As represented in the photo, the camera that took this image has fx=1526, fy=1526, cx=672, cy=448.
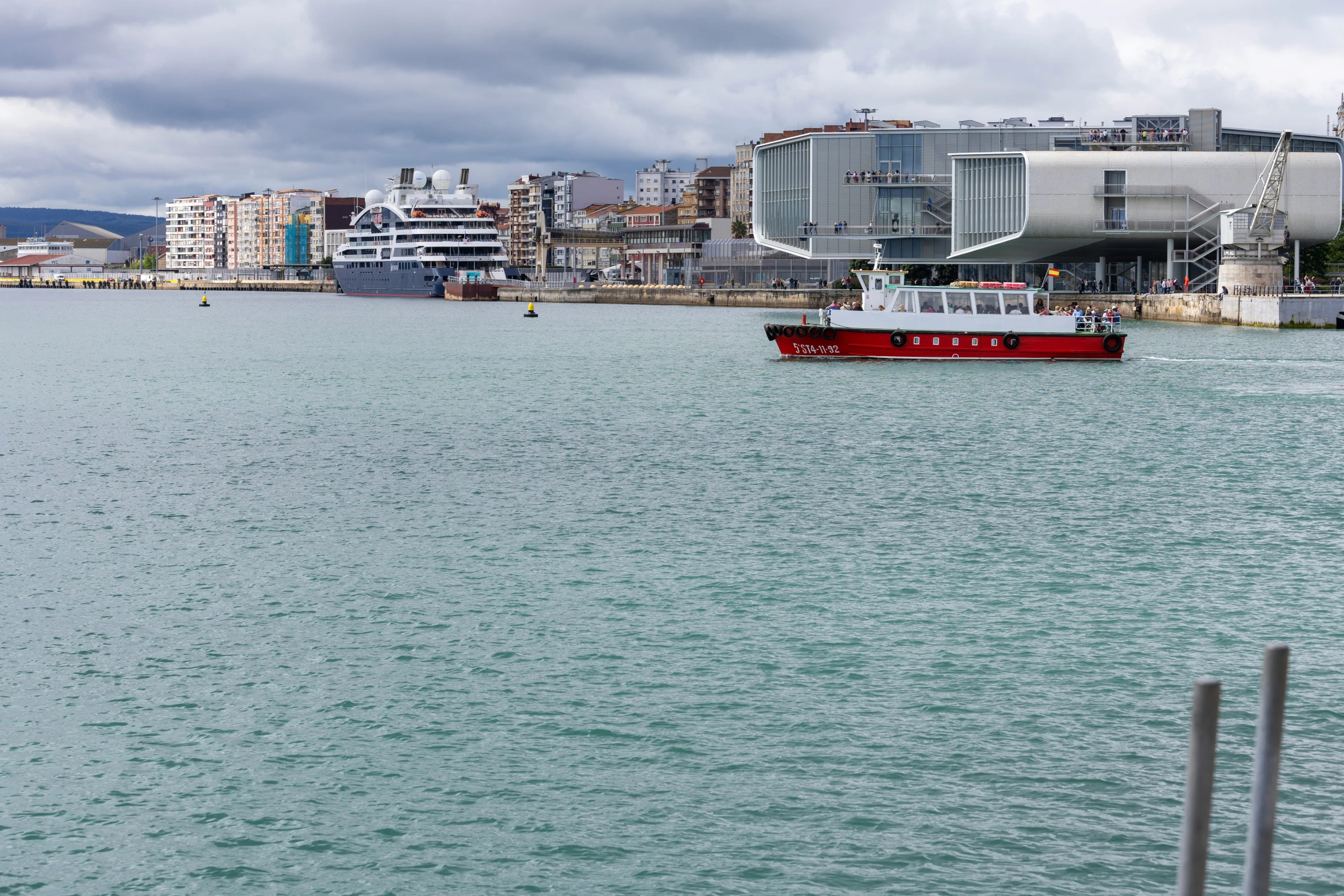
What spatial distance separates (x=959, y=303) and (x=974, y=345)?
1.69 meters

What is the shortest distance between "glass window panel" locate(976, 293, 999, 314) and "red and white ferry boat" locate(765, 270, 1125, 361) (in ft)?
0.07

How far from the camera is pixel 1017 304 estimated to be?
182 ft

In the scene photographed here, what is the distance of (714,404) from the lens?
42469 mm

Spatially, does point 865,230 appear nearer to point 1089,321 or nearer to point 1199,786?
point 1089,321

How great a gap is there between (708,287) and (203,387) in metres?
108

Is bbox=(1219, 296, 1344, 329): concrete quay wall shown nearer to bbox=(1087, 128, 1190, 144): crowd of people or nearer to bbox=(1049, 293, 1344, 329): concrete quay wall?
bbox=(1049, 293, 1344, 329): concrete quay wall

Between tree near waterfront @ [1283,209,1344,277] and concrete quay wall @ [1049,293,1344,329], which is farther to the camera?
tree near waterfront @ [1283,209,1344,277]

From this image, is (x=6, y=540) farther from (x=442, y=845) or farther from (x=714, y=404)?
(x=714, y=404)

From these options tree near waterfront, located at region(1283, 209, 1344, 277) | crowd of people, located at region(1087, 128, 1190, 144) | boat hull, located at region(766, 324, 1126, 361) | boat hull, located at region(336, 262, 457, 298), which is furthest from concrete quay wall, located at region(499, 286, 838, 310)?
boat hull, located at region(766, 324, 1126, 361)

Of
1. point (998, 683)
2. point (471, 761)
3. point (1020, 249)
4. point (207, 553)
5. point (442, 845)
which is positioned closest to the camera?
point (442, 845)

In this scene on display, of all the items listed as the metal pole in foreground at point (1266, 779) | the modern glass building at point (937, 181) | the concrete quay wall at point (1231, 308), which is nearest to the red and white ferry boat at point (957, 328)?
the concrete quay wall at point (1231, 308)

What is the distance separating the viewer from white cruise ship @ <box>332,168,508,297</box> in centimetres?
15938

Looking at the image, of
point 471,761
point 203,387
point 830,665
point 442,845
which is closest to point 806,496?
point 830,665

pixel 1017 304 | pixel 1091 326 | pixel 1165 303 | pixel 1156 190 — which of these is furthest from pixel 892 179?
pixel 1017 304
